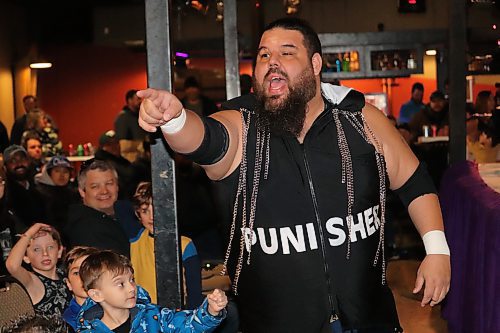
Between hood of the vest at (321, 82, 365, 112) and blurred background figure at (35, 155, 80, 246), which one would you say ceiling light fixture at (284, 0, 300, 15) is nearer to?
blurred background figure at (35, 155, 80, 246)

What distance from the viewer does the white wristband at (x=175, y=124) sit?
10.5ft

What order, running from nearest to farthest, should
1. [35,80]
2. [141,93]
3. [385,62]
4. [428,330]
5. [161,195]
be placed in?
[141,93], [161,195], [428,330], [385,62], [35,80]

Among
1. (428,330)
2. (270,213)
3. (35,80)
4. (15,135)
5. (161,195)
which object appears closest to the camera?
(270,213)

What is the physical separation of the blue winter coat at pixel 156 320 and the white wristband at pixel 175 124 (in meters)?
0.75

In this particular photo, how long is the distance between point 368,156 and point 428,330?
369 cm

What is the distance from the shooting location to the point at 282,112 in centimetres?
355

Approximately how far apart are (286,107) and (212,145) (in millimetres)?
347

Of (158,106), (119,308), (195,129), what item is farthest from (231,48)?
(158,106)

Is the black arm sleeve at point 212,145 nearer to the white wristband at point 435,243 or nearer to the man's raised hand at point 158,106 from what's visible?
the man's raised hand at point 158,106

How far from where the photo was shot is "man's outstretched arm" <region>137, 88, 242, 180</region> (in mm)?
3078

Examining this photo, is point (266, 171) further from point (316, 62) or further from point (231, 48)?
point (231, 48)

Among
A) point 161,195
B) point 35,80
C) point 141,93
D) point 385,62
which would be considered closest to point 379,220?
point 161,195

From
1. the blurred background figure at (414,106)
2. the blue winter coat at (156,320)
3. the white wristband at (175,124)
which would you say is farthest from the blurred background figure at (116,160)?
the blurred background figure at (414,106)

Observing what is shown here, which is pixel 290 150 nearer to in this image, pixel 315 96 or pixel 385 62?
pixel 315 96
